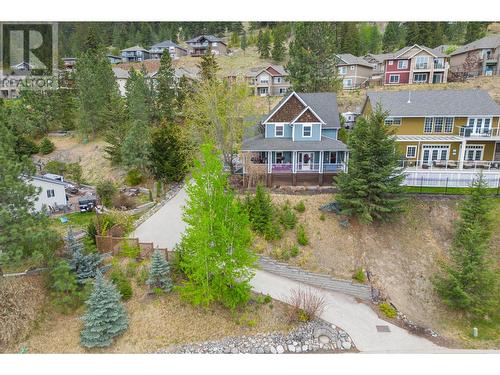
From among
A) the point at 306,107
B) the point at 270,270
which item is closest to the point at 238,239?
the point at 270,270

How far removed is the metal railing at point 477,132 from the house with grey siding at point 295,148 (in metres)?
10.7

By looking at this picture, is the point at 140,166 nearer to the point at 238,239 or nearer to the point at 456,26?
the point at 238,239

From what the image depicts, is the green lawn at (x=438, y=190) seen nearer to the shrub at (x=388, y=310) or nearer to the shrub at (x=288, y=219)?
the shrub at (x=288, y=219)

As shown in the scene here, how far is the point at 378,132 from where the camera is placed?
20844 millimetres

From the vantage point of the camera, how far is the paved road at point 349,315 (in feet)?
51.3

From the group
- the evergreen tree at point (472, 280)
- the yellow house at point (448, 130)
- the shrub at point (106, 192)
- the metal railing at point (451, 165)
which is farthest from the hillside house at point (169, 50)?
the evergreen tree at point (472, 280)

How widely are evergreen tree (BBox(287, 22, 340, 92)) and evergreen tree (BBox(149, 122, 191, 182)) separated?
62.0 feet

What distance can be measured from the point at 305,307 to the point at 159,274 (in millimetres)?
7318

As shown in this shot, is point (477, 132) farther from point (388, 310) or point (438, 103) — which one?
point (388, 310)

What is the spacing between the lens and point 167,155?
27766mm

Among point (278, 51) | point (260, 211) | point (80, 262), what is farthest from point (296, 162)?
point (278, 51)
